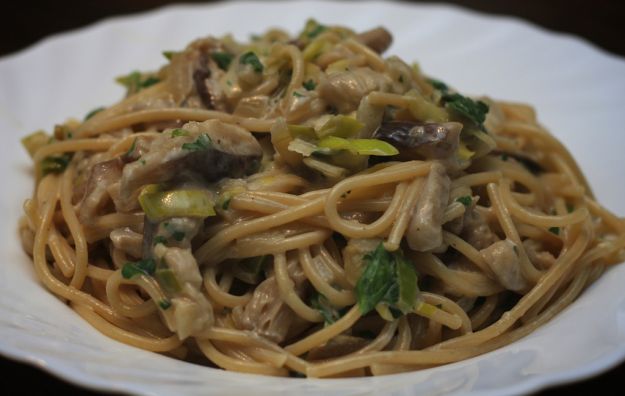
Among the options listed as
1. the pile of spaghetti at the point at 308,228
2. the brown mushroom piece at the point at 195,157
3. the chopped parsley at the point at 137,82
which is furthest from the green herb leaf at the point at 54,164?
the brown mushroom piece at the point at 195,157

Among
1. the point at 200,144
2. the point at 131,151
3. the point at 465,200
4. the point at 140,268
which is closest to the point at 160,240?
the point at 140,268

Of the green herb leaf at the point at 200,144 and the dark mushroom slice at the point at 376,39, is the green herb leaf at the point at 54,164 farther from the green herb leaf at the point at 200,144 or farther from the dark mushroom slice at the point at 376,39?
the dark mushroom slice at the point at 376,39

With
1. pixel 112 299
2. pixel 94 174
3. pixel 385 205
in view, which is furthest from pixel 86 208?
pixel 385 205

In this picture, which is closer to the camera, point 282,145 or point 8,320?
point 8,320

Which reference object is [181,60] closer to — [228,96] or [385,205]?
[228,96]

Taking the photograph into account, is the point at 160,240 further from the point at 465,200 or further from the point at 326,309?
the point at 465,200

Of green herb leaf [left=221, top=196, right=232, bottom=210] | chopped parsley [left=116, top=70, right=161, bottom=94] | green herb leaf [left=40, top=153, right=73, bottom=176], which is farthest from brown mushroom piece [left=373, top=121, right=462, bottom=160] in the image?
green herb leaf [left=40, top=153, right=73, bottom=176]
